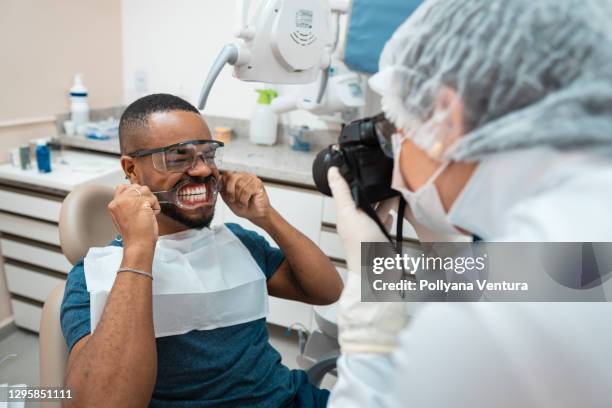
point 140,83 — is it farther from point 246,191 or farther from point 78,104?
point 246,191

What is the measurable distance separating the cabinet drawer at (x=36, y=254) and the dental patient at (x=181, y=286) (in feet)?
3.55

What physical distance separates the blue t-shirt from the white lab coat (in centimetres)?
64

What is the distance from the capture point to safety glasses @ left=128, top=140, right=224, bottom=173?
116 cm

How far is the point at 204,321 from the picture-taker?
114 centimetres

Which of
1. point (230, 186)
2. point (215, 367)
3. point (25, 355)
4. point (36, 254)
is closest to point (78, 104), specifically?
point (36, 254)

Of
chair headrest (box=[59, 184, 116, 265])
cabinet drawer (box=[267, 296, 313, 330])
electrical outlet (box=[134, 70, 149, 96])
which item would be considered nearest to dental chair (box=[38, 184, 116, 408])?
chair headrest (box=[59, 184, 116, 265])

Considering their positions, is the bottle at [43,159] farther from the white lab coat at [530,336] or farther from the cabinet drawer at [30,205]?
the white lab coat at [530,336]

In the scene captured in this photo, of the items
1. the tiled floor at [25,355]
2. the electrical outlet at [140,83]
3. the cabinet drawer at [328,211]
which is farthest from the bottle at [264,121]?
the tiled floor at [25,355]

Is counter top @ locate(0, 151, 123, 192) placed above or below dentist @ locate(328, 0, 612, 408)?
below

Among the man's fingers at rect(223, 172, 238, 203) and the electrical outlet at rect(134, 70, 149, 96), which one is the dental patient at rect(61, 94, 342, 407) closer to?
the man's fingers at rect(223, 172, 238, 203)

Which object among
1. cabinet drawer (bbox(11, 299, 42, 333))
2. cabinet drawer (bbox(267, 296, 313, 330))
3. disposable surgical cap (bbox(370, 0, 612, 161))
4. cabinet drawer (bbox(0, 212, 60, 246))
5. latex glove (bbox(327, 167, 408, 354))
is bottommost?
cabinet drawer (bbox(11, 299, 42, 333))


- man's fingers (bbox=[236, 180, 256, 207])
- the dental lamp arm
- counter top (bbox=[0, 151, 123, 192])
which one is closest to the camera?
the dental lamp arm

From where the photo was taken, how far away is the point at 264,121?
2.46 metres

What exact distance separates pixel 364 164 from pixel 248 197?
0.53 meters
